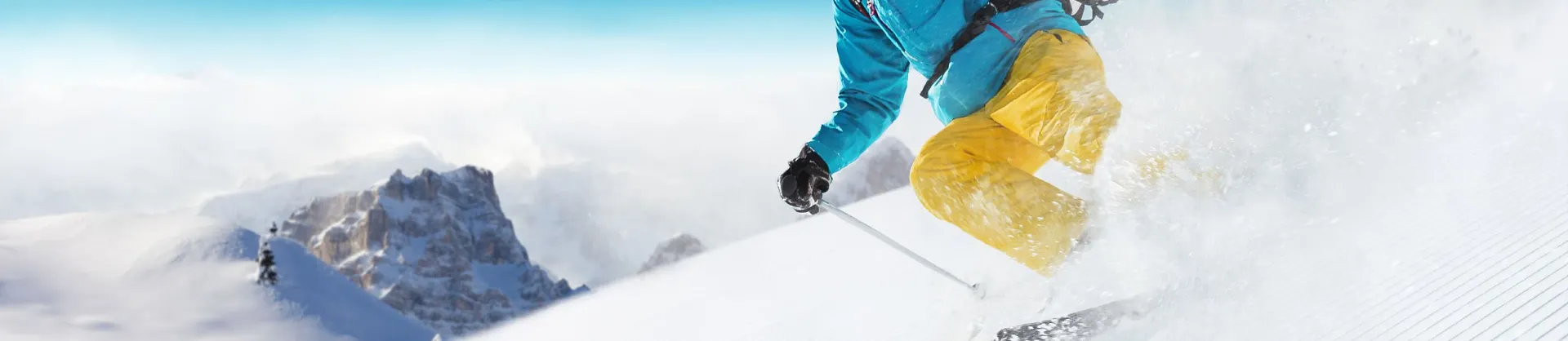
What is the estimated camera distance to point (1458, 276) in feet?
6.50

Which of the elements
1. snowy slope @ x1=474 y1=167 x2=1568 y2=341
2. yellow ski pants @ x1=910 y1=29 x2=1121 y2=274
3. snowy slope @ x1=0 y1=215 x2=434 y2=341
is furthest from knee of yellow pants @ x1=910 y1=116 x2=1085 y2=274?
snowy slope @ x1=0 y1=215 x2=434 y2=341

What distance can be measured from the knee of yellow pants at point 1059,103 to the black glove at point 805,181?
603 millimetres

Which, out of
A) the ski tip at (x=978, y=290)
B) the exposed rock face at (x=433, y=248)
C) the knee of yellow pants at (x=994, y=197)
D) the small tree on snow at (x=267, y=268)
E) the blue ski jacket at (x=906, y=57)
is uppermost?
the exposed rock face at (x=433, y=248)

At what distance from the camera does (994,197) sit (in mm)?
2324

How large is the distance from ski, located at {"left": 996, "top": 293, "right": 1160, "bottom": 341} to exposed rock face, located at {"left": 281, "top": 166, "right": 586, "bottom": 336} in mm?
135091

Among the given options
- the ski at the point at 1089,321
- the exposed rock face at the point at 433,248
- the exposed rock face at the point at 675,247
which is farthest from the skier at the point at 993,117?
the exposed rock face at the point at 675,247

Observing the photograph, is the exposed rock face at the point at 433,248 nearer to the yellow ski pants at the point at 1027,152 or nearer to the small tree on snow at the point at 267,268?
the small tree on snow at the point at 267,268

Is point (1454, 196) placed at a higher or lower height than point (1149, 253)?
lower

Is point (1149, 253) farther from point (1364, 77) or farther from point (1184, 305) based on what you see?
point (1364, 77)

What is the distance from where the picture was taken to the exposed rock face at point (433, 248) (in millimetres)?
133000

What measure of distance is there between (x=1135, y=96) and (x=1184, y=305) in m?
0.70

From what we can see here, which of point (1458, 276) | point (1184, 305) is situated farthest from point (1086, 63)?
point (1458, 276)

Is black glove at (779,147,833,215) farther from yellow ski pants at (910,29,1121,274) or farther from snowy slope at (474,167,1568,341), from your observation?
snowy slope at (474,167,1568,341)

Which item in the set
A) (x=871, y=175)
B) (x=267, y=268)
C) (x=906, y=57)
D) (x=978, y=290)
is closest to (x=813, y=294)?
(x=978, y=290)
